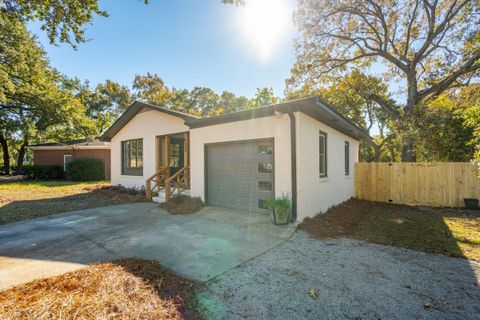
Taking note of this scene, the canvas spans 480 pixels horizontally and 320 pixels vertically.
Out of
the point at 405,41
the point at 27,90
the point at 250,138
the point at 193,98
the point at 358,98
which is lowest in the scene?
the point at 250,138

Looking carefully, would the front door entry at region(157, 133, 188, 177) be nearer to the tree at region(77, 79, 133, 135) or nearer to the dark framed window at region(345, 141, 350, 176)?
the dark framed window at region(345, 141, 350, 176)

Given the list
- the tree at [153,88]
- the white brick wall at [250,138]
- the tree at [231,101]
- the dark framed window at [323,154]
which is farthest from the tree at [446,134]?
the tree at [231,101]

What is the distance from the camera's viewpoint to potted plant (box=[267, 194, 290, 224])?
5.60 m

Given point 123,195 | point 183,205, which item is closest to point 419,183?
point 183,205

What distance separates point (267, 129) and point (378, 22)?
526 inches

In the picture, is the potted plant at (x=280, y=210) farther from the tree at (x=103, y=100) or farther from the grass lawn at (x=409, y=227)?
the tree at (x=103, y=100)

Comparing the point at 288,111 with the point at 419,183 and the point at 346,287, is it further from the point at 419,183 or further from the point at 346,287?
the point at 419,183

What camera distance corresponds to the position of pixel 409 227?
243 inches

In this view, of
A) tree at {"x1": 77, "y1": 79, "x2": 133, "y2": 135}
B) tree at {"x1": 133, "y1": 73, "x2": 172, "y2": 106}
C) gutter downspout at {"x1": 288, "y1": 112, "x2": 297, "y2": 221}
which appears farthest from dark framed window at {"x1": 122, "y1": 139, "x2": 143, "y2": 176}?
tree at {"x1": 77, "y1": 79, "x2": 133, "y2": 135}

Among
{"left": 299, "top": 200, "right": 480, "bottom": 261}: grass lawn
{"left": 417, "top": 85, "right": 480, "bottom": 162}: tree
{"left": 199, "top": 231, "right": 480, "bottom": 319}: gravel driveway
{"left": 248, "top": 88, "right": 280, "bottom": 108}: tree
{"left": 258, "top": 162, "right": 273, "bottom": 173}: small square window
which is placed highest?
{"left": 248, "top": 88, "right": 280, "bottom": 108}: tree

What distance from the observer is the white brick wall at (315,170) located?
5.91 metres

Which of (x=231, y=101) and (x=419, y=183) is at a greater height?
(x=231, y=101)

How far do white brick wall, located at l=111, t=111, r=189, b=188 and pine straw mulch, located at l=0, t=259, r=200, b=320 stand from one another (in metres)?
6.54

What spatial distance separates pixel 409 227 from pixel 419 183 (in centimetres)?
487
